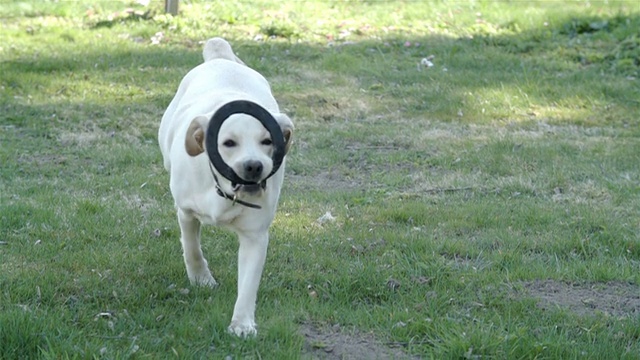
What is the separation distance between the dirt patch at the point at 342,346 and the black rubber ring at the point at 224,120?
2.86 feet

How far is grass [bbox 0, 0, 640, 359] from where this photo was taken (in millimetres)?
5051

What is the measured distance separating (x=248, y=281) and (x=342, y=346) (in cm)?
56

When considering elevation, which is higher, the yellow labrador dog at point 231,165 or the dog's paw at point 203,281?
the yellow labrador dog at point 231,165

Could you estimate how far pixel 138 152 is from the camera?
8953mm

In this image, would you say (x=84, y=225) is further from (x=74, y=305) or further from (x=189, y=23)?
(x=189, y=23)

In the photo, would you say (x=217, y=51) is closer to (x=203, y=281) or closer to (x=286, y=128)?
(x=203, y=281)

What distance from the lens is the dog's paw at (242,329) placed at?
475 centimetres

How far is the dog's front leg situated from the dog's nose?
1.67 feet

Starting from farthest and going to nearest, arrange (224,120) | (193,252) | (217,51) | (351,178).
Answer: (351,178) → (217,51) → (193,252) → (224,120)

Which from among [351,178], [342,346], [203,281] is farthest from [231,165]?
[351,178]

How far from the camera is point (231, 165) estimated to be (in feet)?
14.8

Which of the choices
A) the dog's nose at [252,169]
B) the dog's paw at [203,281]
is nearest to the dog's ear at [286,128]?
the dog's nose at [252,169]

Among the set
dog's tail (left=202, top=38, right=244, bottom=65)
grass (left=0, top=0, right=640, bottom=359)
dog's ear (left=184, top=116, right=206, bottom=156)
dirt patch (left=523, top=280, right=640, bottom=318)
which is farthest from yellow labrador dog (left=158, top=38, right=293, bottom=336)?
dirt patch (left=523, top=280, right=640, bottom=318)

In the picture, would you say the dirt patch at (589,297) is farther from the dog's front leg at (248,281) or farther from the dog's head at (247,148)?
the dog's head at (247,148)
